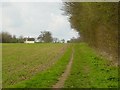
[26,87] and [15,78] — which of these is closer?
[26,87]

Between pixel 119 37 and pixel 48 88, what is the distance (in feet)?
30.4

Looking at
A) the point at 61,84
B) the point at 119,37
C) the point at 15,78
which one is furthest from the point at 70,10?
the point at 61,84

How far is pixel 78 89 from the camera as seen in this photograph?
621 inches

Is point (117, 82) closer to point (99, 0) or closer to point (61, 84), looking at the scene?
point (61, 84)

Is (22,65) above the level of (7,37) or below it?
below

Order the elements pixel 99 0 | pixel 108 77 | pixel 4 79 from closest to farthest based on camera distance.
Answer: pixel 108 77 → pixel 4 79 → pixel 99 0

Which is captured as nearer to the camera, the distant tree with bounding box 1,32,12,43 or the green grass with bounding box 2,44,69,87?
the green grass with bounding box 2,44,69,87

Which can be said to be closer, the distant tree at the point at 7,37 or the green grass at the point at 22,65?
the green grass at the point at 22,65

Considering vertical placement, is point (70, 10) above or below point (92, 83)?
above

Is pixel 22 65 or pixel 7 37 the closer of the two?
pixel 22 65

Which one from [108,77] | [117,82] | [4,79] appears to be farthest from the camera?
[4,79]

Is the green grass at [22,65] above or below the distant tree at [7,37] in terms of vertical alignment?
below

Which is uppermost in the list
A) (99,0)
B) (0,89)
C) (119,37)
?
(99,0)

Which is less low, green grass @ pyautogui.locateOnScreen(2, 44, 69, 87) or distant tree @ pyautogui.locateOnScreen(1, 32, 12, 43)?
distant tree @ pyautogui.locateOnScreen(1, 32, 12, 43)
